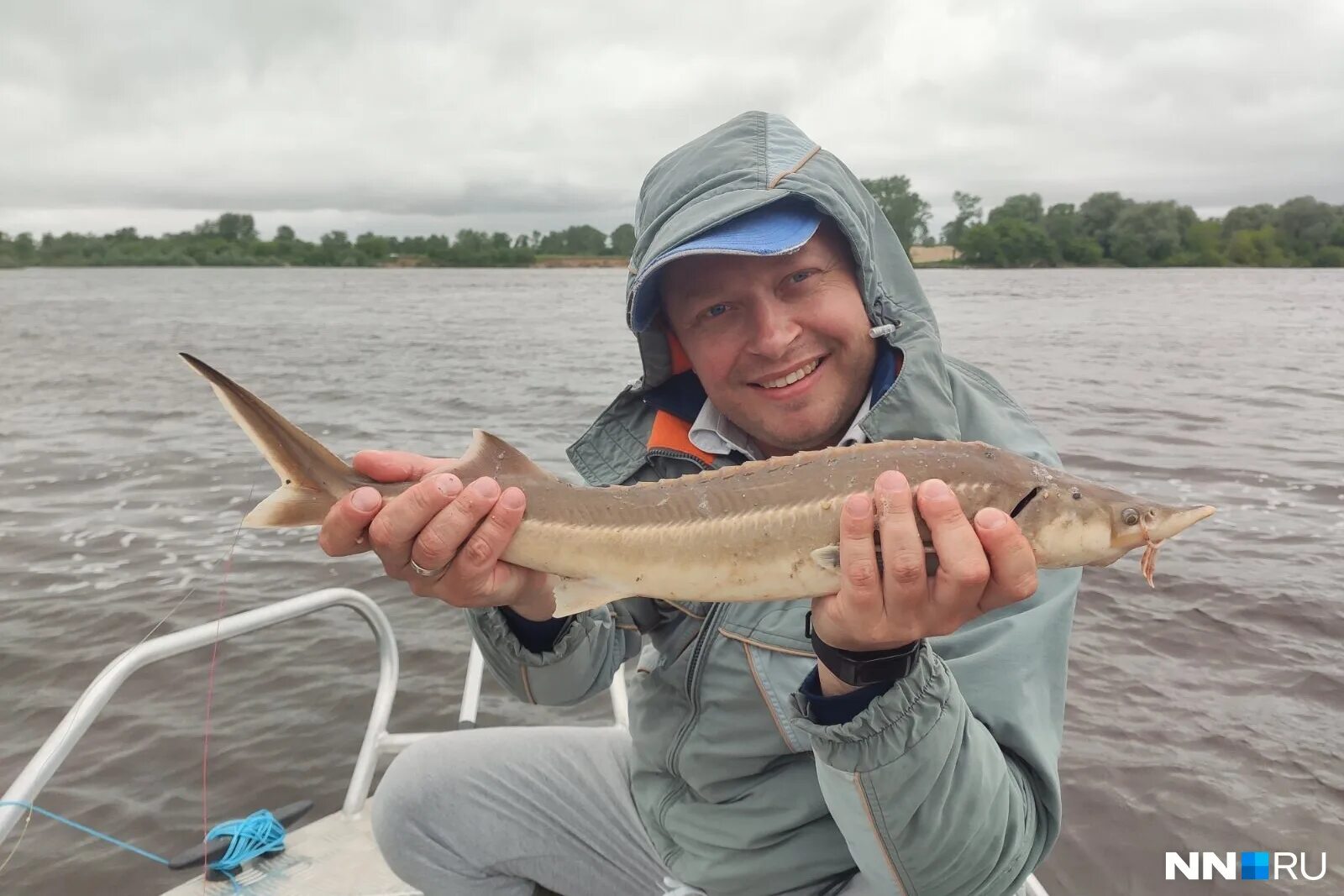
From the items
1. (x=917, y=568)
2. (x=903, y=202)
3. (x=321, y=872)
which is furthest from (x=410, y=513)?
(x=903, y=202)

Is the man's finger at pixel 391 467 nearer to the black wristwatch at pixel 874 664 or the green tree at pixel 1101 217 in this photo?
the black wristwatch at pixel 874 664

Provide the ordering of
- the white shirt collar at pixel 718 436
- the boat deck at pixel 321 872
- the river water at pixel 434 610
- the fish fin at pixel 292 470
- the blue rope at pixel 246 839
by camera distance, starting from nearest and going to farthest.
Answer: the fish fin at pixel 292 470, the white shirt collar at pixel 718 436, the boat deck at pixel 321 872, the blue rope at pixel 246 839, the river water at pixel 434 610

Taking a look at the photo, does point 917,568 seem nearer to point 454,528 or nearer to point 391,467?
point 454,528

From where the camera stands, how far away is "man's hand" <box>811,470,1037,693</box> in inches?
66.5

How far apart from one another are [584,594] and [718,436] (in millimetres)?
766


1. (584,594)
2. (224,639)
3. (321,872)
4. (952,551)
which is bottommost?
(321,872)

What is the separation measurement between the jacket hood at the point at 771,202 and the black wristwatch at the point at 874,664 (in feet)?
2.46

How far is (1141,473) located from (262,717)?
29.3ft

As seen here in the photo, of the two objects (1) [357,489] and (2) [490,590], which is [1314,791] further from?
(1) [357,489]

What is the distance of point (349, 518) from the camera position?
2.09m

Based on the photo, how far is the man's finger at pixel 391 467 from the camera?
2.15 m

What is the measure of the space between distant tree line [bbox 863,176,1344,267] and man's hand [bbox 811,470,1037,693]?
77.3m

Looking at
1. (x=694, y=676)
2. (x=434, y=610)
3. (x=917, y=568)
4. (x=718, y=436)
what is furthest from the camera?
(x=434, y=610)

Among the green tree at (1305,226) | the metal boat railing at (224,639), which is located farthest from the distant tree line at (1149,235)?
the metal boat railing at (224,639)
